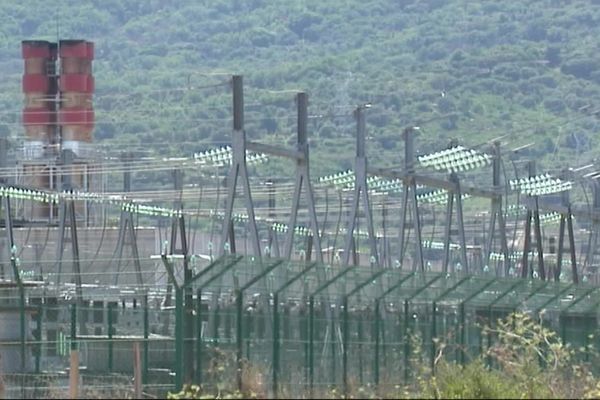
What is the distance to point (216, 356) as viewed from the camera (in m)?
24.4

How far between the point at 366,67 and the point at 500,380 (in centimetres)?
14044

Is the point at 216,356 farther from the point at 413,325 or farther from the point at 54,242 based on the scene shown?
the point at 54,242

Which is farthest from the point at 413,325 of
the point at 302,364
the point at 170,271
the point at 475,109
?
the point at 475,109

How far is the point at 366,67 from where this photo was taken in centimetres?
16262

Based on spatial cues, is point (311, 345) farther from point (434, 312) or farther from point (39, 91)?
point (39, 91)

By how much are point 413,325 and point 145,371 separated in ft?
13.4

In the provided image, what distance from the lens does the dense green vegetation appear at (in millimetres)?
113375

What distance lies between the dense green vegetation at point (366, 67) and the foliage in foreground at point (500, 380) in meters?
60.1

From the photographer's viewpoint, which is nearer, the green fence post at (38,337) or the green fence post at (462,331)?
the green fence post at (462,331)

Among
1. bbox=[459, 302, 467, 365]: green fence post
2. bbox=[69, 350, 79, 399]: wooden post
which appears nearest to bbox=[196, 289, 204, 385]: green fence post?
bbox=[69, 350, 79, 399]: wooden post

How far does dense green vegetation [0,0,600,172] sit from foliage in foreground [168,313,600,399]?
197 ft

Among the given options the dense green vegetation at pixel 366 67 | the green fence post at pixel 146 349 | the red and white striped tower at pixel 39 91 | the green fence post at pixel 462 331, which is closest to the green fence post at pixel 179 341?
the green fence post at pixel 146 349

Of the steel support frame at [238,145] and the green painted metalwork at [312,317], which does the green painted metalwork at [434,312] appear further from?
the steel support frame at [238,145]

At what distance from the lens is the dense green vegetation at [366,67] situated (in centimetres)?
11338
